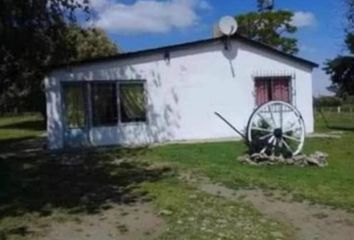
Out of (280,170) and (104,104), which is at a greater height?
(104,104)

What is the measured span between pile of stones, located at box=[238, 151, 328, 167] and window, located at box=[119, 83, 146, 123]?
7.15 meters

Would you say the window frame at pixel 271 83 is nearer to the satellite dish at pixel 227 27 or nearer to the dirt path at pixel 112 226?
the satellite dish at pixel 227 27

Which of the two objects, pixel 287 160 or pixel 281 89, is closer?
pixel 287 160

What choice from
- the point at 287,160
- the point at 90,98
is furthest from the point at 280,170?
the point at 90,98

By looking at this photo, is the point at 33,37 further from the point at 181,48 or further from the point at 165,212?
the point at 165,212

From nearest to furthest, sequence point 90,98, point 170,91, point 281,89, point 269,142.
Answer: point 269,142
point 90,98
point 170,91
point 281,89

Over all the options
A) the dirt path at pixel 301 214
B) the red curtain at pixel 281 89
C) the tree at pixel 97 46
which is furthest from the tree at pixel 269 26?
the dirt path at pixel 301 214

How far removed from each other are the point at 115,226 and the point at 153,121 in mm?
13738

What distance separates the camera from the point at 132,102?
74.4 feet

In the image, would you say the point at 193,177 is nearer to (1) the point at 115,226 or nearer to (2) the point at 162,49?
(1) the point at 115,226

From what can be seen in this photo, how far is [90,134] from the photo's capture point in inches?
861

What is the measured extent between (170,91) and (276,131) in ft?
24.2

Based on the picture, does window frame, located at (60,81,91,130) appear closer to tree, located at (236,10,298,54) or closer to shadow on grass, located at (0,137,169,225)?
shadow on grass, located at (0,137,169,225)

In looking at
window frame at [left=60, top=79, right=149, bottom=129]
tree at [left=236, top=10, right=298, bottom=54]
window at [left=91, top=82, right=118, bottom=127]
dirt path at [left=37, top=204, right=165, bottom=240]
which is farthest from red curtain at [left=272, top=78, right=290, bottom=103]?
tree at [left=236, top=10, right=298, bottom=54]
